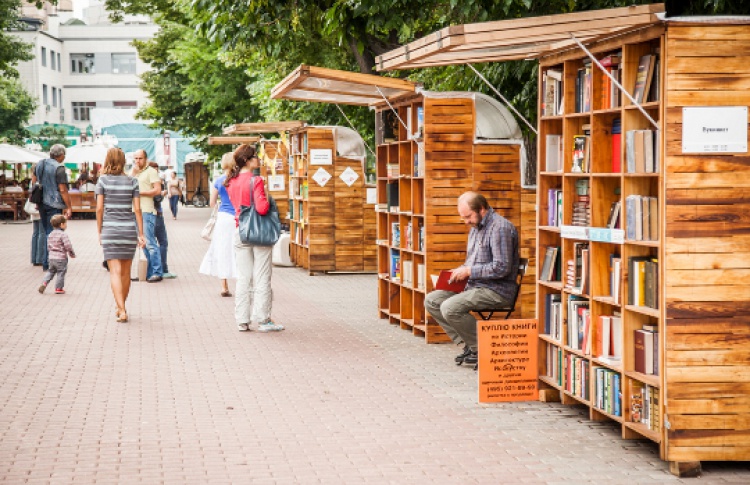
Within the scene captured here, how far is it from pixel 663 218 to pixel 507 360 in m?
2.40

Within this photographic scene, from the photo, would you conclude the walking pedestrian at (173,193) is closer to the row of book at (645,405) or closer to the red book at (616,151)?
the red book at (616,151)

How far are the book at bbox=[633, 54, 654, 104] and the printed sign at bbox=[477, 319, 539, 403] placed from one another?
7.52ft

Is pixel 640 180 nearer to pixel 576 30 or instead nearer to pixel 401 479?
pixel 576 30

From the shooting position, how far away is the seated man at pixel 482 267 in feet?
31.8

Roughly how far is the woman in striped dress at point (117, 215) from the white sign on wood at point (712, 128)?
25.6ft

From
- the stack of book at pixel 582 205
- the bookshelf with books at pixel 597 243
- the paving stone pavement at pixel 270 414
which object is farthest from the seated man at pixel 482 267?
the stack of book at pixel 582 205

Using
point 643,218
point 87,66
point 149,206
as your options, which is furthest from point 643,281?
point 87,66

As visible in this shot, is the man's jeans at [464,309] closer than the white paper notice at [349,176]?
Yes

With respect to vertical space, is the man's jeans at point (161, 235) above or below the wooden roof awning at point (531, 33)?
below

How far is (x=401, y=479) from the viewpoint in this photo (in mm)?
6492

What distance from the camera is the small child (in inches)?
632

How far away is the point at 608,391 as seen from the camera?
761 centimetres

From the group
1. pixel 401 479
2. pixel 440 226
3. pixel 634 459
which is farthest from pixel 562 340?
pixel 440 226

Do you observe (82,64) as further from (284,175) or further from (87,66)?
(284,175)
